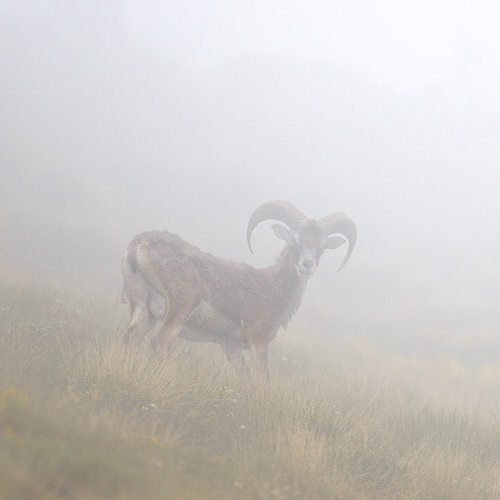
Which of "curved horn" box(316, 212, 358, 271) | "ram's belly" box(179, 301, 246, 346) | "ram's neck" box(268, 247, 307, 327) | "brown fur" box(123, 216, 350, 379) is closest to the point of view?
"brown fur" box(123, 216, 350, 379)

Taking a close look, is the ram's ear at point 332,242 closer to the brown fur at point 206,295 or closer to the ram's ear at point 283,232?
the brown fur at point 206,295

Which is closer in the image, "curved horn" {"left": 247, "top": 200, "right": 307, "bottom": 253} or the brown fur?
the brown fur

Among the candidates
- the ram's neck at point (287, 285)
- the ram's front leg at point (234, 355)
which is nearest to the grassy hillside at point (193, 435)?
the ram's front leg at point (234, 355)

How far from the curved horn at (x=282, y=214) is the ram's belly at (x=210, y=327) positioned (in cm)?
202

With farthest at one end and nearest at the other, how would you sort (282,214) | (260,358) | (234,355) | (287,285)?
(282,214), (287,285), (234,355), (260,358)

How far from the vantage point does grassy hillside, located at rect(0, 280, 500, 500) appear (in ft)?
10.2

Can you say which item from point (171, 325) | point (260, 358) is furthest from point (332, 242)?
point (171, 325)

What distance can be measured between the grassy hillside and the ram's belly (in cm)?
39

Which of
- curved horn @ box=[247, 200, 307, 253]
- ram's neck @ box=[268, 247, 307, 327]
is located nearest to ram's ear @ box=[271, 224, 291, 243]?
curved horn @ box=[247, 200, 307, 253]

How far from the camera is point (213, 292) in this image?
767 cm

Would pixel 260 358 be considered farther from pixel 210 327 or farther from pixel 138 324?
pixel 138 324

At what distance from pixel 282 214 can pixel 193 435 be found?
5.66 meters

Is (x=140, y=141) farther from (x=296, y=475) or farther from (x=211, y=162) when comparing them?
(x=296, y=475)

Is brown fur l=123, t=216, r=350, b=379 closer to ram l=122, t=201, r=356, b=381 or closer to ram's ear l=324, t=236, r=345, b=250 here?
ram l=122, t=201, r=356, b=381
